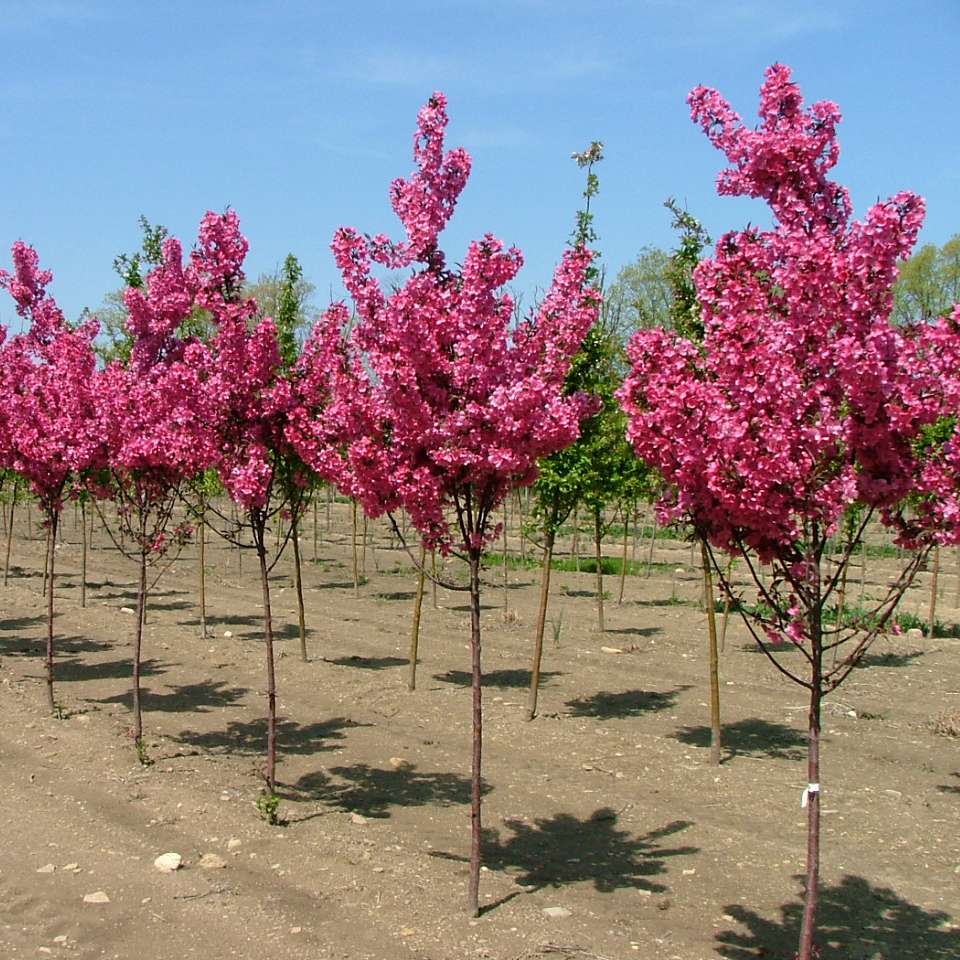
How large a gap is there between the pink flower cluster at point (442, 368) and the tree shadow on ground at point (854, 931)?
319 centimetres

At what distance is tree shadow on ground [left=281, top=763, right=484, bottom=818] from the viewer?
30.3 feet

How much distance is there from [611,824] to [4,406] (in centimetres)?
825

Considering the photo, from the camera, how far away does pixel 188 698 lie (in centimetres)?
1329

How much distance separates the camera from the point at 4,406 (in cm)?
1192

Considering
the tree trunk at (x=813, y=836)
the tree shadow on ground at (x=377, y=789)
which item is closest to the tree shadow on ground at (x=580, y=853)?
the tree shadow on ground at (x=377, y=789)

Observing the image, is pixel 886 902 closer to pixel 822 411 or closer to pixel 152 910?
pixel 822 411

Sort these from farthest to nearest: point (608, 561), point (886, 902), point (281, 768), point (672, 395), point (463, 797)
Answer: point (608, 561) → point (281, 768) → point (463, 797) → point (886, 902) → point (672, 395)

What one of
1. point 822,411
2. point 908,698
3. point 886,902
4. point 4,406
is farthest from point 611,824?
point 4,406

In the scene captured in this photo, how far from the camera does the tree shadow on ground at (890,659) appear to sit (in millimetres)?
16391

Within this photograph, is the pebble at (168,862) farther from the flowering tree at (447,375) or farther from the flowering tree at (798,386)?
the flowering tree at (798,386)

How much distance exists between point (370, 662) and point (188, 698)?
3.32 metres

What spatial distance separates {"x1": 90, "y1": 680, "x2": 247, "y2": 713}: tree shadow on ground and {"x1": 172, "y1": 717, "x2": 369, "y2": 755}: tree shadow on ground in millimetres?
973

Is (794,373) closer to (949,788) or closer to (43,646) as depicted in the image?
(949,788)

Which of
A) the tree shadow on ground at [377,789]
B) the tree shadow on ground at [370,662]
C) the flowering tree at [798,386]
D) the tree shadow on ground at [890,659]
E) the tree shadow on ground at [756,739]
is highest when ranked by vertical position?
the flowering tree at [798,386]
